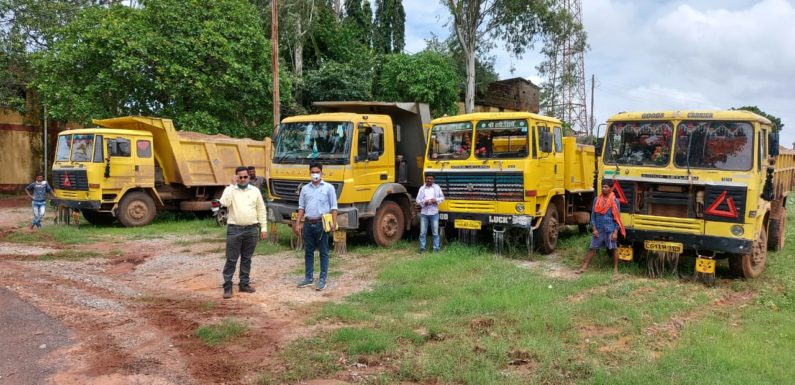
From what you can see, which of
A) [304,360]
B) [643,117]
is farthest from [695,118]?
[304,360]

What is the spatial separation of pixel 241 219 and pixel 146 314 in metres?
1.57

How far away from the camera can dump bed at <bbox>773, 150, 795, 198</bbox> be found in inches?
387

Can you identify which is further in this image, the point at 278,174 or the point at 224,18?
the point at 224,18

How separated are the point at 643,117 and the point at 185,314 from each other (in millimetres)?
7119

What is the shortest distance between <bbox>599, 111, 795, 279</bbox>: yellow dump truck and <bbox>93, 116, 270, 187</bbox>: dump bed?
1135cm

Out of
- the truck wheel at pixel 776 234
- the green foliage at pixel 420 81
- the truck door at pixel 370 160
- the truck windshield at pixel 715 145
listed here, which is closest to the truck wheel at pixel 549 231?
the truck windshield at pixel 715 145

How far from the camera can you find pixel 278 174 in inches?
429

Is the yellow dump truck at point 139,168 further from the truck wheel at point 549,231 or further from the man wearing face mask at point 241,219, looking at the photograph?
the truck wheel at point 549,231

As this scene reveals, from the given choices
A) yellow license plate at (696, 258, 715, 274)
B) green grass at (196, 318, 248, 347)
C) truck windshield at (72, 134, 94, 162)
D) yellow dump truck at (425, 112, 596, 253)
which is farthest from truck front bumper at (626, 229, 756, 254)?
truck windshield at (72, 134, 94, 162)

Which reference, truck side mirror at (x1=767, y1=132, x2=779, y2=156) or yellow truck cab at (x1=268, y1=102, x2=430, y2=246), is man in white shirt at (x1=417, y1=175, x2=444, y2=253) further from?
truck side mirror at (x1=767, y1=132, x2=779, y2=156)

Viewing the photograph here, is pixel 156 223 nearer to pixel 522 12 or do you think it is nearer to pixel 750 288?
pixel 750 288

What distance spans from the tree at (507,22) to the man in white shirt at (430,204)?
18705mm

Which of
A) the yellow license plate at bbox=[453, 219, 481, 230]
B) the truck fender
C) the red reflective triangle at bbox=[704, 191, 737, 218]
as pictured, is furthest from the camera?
the truck fender

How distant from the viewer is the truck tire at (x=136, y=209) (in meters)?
14.7
